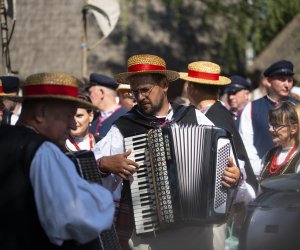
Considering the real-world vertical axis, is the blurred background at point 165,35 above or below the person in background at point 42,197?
below

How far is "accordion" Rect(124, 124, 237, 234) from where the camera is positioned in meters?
5.17

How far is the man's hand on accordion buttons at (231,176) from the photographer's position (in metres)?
5.19

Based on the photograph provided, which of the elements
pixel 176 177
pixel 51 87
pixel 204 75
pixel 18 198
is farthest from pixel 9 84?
pixel 18 198

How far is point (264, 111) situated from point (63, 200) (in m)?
4.57

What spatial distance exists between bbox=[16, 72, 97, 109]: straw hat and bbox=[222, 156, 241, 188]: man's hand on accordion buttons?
142 centimetres

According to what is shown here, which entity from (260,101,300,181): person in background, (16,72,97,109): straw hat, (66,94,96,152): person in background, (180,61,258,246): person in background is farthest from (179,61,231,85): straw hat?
(16,72,97,109): straw hat

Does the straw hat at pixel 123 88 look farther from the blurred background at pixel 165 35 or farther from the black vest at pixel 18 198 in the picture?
the blurred background at pixel 165 35

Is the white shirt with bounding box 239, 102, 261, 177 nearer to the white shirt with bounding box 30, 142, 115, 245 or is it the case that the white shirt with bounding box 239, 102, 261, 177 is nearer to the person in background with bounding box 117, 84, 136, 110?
the person in background with bounding box 117, 84, 136, 110

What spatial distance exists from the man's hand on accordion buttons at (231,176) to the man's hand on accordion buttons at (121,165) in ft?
1.83

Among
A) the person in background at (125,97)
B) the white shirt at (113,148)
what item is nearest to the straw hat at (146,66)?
the white shirt at (113,148)

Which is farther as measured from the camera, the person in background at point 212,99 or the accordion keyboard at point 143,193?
the person in background at point 212,99

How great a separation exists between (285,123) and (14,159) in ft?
10.8

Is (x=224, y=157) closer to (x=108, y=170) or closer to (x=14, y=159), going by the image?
(x=108, y=170)

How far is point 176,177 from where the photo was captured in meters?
5.18
